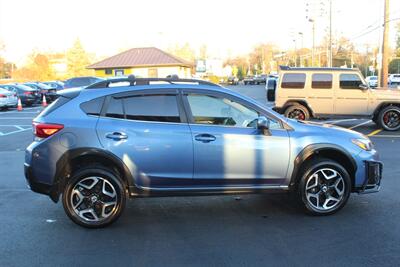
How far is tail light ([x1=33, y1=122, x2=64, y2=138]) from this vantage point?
5258 millimetres

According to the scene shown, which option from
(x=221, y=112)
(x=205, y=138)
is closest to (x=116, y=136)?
(x=205, y=138)

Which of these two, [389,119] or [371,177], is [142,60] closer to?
[389,119]

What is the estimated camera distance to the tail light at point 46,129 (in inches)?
207

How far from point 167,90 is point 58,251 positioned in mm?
2223

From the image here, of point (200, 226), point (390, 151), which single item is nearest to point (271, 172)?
point (200, 226)

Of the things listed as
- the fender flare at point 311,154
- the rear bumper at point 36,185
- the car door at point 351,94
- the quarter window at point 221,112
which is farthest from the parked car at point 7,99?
the fender flare at point 311,154

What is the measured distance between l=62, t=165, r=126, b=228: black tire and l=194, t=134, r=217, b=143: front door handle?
1050 millimetres

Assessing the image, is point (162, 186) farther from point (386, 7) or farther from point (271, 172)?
point (386, 7)

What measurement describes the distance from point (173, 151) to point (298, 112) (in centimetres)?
1027

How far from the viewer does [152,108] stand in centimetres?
546

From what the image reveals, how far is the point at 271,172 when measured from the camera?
18.0 feet

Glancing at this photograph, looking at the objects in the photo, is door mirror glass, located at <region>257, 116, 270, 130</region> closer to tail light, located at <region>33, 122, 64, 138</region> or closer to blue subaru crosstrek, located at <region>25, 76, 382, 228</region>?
blue subaru crosstrek, located at <region>25, 76, 382, 228</region>

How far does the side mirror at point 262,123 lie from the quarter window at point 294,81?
9.81 metres

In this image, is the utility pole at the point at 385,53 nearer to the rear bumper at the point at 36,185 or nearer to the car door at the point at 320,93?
the car door at the point at 320,93
